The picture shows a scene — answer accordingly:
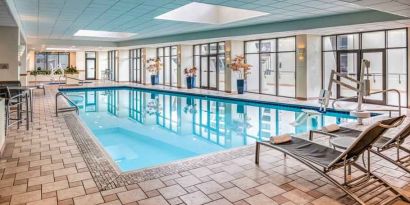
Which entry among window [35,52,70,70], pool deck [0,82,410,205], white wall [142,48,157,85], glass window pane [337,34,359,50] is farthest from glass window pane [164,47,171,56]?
pool deck [0,82,410,205]

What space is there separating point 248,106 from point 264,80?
11.1 feet

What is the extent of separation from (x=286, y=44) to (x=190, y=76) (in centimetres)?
586

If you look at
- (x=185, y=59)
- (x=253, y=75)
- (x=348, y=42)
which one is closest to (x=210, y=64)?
(x=185, y=59)

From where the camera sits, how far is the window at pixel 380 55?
31.9 ft

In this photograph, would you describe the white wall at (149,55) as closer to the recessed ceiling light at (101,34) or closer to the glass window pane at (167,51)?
the glass window pane at (167,51)

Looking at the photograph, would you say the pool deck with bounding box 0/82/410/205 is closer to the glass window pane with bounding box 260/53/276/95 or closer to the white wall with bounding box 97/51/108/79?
the glass window pane with bounding box 260/53/276/95

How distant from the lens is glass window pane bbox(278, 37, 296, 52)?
12609mm

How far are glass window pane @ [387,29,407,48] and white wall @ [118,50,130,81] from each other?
17.9m

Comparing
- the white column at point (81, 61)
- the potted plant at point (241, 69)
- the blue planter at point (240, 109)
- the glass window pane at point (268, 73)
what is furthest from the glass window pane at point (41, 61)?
the blue planter at point (240, 109)

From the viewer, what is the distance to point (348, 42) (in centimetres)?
1095

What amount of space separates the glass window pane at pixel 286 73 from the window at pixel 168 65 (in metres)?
7.21

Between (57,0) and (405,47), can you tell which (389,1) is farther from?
(57,0)

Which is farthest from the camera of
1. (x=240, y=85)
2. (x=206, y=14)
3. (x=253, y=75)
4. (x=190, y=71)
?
(x=190, y=71)

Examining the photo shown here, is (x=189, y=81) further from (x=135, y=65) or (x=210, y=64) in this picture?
(x=135, y=65)
